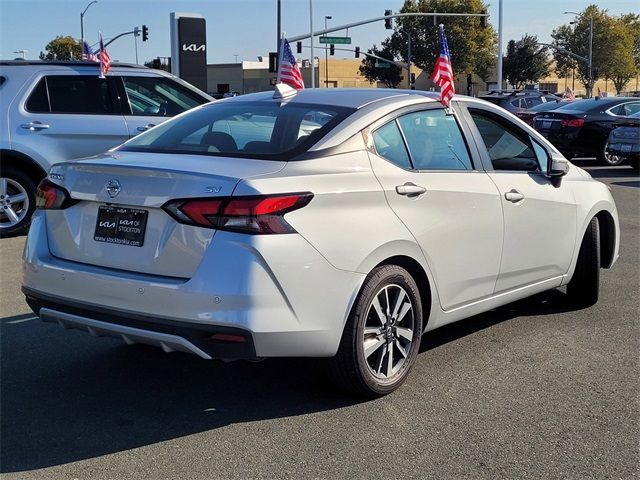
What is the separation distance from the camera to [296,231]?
11.3 feet

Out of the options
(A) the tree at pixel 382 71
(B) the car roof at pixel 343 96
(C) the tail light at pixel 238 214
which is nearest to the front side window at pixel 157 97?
(B) the car roof at pixel 343 96

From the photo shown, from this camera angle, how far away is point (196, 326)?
3367mm

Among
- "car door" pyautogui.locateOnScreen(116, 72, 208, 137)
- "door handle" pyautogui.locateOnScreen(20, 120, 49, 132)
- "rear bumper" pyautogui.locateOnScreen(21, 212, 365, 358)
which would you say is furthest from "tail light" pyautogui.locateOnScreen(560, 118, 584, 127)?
"rear bumper" pyautogui.locateOnScreen(21, 212, 365, 358)

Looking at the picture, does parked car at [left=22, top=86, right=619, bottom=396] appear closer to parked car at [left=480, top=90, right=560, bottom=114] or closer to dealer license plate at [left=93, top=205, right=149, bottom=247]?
dealer license plate at [left=93, top=205, right=149, bottom=247]

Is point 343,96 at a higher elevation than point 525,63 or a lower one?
lower

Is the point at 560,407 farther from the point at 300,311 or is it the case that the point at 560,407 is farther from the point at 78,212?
the point at 78,212

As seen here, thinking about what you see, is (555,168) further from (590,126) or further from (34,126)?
(590,126)

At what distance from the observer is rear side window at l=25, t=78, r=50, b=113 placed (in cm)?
874

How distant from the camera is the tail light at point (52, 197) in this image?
388 centimetres

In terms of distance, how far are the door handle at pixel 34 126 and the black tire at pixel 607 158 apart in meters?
12.9

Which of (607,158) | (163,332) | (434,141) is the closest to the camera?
(163,332)

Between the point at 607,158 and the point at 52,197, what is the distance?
15.6 meters

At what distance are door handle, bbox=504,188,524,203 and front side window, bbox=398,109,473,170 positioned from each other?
33 cm

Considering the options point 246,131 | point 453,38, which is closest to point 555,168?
point 246,131
